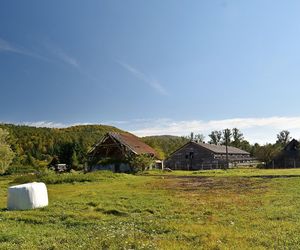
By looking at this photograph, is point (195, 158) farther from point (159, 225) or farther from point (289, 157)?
point (159, 225)

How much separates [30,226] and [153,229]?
208 inches

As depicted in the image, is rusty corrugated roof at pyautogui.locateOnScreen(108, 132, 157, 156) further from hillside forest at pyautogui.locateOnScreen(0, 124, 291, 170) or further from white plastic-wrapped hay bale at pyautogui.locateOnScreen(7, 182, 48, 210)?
white plastic-wrapped hay bale at pyautogui.locateOnScreen(7, 182, 48, 210)

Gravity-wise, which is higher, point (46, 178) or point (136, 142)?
point (136, 142)

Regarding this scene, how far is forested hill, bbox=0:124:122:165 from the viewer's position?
337 ft

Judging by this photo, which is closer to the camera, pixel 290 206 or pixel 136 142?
pixel 290 206

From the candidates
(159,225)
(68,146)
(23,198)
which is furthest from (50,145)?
(159,225)

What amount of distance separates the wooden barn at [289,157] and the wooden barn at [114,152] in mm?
29277

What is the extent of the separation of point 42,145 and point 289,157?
103 metres

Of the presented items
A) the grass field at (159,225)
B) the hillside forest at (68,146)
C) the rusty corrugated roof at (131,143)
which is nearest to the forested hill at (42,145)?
the hillside forest at (68,146)

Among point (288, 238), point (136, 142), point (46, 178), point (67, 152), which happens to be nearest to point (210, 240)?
point (288, 238)

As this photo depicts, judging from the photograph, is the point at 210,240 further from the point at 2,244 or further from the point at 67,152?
the point at 67,152

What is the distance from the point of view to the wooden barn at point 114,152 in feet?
242

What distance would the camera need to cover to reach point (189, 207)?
20.0m

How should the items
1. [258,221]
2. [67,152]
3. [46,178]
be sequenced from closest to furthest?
[258,221]
[46,178]
[67,152]
